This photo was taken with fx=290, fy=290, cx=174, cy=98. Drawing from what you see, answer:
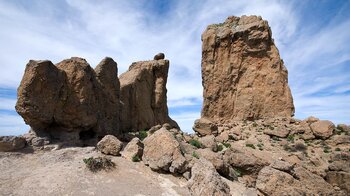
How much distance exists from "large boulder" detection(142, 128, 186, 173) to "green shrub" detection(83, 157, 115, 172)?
1.90m

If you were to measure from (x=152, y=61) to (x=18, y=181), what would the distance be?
3099 centimetres

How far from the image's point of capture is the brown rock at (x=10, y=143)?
1421cm

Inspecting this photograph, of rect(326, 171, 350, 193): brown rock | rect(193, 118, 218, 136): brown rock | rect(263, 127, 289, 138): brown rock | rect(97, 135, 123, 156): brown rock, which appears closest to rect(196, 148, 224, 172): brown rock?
rect(97, 135, 123, 156): brown rock

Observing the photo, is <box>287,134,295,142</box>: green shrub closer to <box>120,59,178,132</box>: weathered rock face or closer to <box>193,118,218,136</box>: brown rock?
<box>193,118,218,136</box>: brown rock

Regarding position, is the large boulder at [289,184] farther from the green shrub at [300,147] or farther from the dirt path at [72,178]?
the green shrub at [300,147]

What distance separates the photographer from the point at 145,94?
1484 inches

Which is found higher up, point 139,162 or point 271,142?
point 271,142

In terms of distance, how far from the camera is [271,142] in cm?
3016

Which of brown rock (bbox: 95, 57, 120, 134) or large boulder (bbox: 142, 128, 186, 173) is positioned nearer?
large boulder (bbox: 142, 128, 186, 173)

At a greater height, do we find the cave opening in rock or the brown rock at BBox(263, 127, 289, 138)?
the brown rock at BBox(263, 127, 289, 138)

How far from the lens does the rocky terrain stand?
12.0 meters

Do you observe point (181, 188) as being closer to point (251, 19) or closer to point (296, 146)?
point (296, 146)

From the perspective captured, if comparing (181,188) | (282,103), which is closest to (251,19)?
(282,103)

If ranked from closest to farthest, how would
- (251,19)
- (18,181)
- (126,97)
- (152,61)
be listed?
(18,181)
(126,97)
(251,19)
(152,61)
